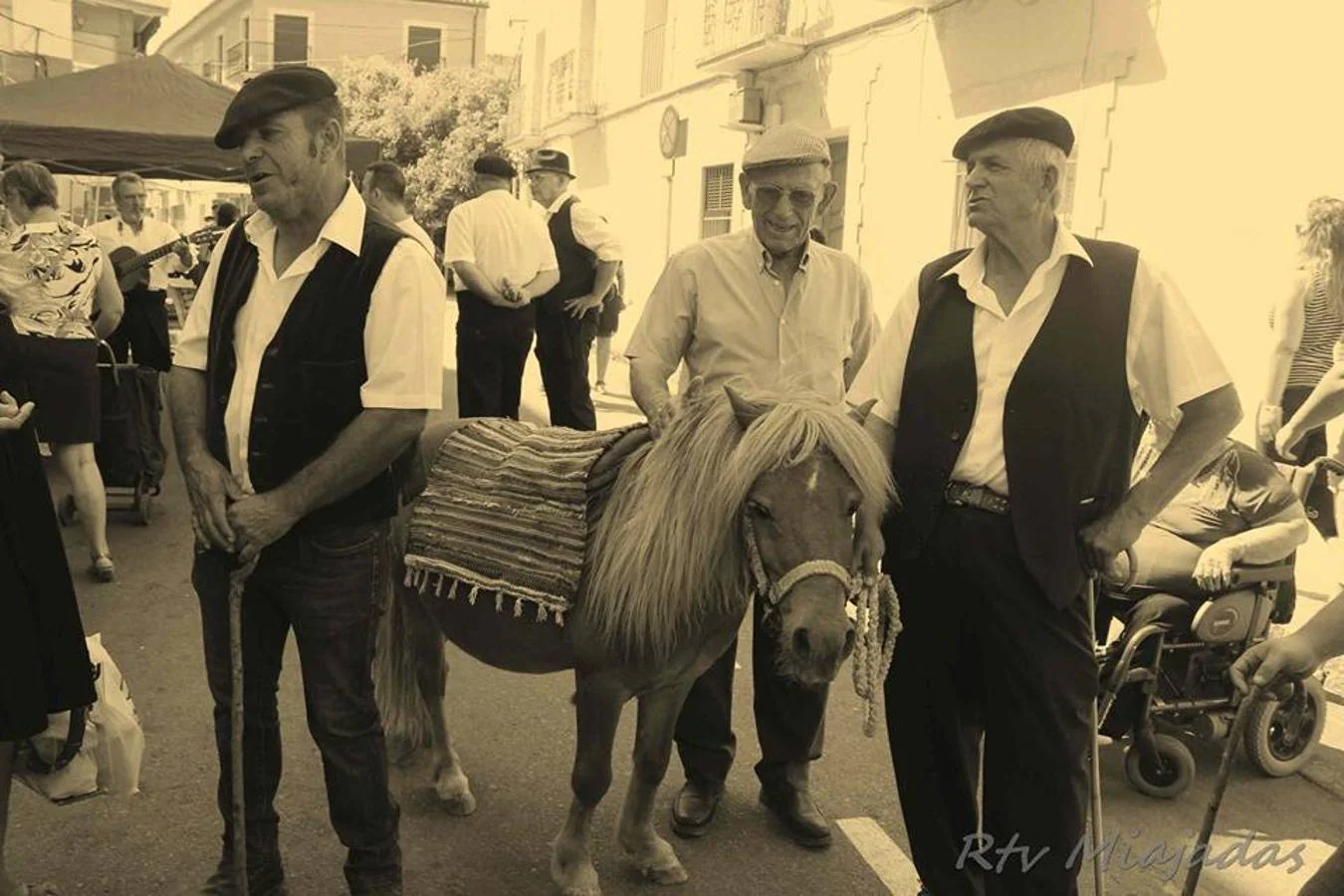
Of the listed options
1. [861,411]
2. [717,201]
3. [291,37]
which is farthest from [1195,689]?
[291,37]

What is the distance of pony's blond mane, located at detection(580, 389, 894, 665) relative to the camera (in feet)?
8.32

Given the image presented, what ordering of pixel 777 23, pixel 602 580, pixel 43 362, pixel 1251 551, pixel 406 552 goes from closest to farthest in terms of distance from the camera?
1. pixel 602 580
2. pixel 406 552
3. pixel 1251 551
4. pixel 43 362
5. pixel 777 23

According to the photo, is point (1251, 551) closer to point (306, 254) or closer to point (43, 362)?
point (306, 254)

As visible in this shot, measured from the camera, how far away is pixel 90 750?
112 inches

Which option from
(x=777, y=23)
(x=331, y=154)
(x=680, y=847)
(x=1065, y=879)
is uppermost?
(x=777, y=23)

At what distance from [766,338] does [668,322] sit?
12.0 inches

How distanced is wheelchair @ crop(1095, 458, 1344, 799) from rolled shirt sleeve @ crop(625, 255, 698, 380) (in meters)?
1.67

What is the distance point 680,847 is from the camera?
351cm

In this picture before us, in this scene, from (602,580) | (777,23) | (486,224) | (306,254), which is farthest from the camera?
(777,23)

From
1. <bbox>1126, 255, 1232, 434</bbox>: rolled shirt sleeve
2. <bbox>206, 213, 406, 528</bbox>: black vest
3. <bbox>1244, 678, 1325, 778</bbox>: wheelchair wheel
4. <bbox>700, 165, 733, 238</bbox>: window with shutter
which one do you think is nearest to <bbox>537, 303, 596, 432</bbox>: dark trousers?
<bbox>1244, 678, 1325, 778</bbox>: wheelchair wheel

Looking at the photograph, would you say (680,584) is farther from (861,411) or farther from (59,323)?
(59,323)

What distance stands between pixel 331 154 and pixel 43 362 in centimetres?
380

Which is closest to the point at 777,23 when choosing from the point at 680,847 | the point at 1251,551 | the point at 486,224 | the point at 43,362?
the point at 486,224

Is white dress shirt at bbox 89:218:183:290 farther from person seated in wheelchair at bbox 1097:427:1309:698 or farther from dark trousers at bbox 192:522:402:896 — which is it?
person seated in wheelchair at bbox 1097:427:1309:698
